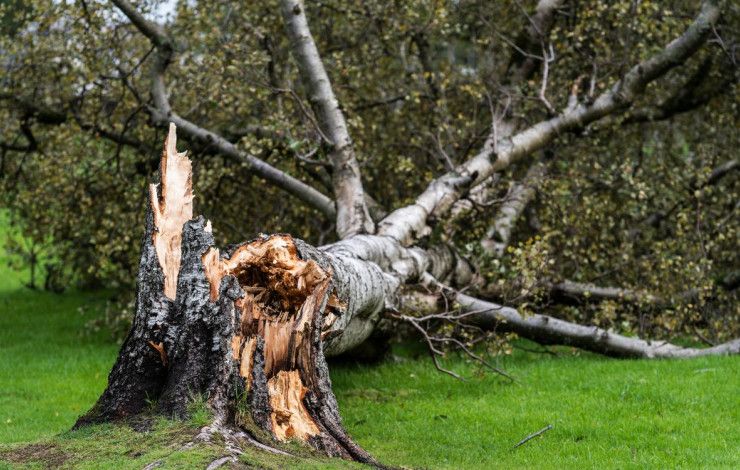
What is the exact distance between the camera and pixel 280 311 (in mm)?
6773

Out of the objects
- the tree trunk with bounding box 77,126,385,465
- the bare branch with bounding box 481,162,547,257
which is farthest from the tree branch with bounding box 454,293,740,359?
the tree trunk with bounding box 77,126,385,465

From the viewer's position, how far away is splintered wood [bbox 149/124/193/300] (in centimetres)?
665

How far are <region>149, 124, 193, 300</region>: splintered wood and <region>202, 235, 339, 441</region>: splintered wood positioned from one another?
1.35ft

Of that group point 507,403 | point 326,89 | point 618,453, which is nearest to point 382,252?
point 507,403

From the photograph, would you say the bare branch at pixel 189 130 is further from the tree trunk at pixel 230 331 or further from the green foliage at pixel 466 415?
the tree trunk at pixel 230 331

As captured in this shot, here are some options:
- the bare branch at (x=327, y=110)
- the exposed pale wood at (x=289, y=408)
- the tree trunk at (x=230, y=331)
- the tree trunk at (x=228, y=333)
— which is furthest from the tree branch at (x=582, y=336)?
the exposed pale wood at (x=289, y=408)

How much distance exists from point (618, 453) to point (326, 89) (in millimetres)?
6115

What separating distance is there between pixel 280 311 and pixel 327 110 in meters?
5.26

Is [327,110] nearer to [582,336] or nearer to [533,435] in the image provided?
[582,336]

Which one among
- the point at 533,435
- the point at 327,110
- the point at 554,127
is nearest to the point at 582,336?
the point at 554,127

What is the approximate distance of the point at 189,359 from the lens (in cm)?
595

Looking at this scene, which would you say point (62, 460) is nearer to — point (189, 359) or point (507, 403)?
point (189, 359)

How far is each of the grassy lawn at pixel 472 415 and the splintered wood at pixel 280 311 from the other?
2.61ft

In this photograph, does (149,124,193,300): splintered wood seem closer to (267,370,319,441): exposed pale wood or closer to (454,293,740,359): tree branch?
(267,370,319,441): exposed pale wood
